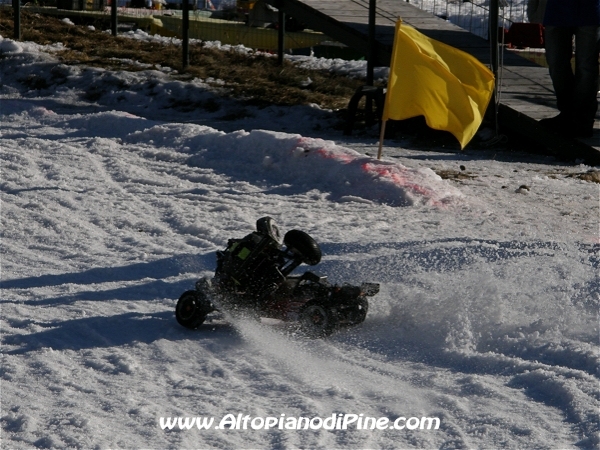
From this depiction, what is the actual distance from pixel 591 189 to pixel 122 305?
537 centimetres

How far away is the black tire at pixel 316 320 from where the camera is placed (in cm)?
553

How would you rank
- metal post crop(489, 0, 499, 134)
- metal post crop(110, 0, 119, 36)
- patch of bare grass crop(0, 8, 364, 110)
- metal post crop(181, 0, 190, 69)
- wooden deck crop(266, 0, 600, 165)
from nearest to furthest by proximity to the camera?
1. wooden deck crop(266, 0, 600, 165)
2. metal post crop(489, 0, 499, 134)
3. patch of bare grass crop(0, 8, 364, 110)
4. metal post crop(181, 0, 190, 69)
5. metal post crop(110, 0, 119, 36)

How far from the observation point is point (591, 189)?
9617 millimetres

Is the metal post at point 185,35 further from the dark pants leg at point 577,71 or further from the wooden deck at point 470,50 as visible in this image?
the dark pants leg at point 577,71

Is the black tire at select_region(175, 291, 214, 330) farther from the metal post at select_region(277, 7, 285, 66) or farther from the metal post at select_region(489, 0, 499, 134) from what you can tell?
the metal post at select_region(277, 7, 285, 66)

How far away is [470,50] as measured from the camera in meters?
13.6

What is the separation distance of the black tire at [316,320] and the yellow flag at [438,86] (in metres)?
3.61

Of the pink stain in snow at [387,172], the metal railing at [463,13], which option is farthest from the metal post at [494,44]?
the metal railing at [463,13]

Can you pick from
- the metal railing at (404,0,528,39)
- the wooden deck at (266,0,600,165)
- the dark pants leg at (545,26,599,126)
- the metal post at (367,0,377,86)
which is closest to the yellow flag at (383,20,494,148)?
the wooden deck at (266,0,600,165)

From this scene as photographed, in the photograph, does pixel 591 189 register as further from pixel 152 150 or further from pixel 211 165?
pixel 152 150

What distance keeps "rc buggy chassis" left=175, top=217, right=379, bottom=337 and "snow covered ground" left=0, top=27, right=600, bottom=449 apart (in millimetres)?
126

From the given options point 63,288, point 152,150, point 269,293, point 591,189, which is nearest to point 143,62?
point 152,150

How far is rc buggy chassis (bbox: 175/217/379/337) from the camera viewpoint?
5707 mm

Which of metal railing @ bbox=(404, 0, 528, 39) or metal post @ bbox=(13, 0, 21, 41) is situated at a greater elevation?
metal railing @ bbox=(404, 0, 528, 39)
